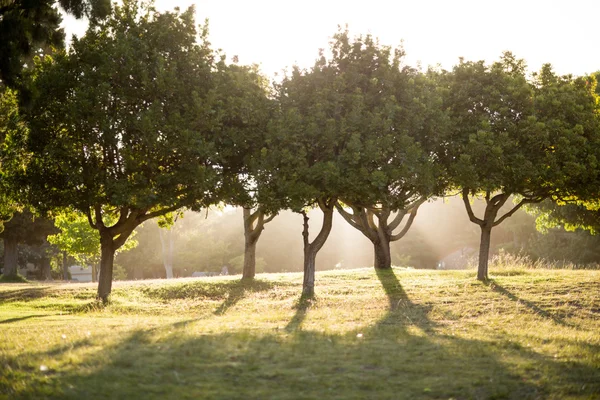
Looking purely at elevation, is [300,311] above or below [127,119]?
below

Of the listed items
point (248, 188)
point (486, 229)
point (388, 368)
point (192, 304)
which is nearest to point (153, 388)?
point (388, 368)

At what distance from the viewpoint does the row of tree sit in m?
22.6

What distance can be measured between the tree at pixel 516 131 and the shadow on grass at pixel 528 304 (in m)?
4.30

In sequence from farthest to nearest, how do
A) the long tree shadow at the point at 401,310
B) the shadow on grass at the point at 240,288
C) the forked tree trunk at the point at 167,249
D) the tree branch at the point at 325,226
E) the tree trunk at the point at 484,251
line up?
1. the forked tree trunk at the point at 167,249
2. the tree trunk at the point at 484,251
3. the shadow on grass at the point at 240,288
4. the tree branch at the point at 325,226
5. the long tree shadow at the point at 401,310

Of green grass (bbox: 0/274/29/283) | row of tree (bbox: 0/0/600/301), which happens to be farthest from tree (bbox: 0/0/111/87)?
green grass (bbox: 0/274/29/283)

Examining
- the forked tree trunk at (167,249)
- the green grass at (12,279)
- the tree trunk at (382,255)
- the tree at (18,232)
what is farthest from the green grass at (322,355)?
the forked tree trunk at (167,249)

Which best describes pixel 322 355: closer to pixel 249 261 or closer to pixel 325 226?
pixel 325 226

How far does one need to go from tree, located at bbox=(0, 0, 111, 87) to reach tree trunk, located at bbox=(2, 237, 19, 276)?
3261 cm

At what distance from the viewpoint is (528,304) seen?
76.1 ft

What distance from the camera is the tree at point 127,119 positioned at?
22.3m

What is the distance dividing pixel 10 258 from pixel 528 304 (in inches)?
1586

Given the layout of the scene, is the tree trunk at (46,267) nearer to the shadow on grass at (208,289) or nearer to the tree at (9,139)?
the shadow on grass at (208,289)

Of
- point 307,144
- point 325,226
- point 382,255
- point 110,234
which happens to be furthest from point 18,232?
point 307,144

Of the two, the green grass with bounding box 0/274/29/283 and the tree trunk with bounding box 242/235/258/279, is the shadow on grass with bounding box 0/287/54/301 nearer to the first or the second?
the tree trunk with bounding box 242/235/258/279
